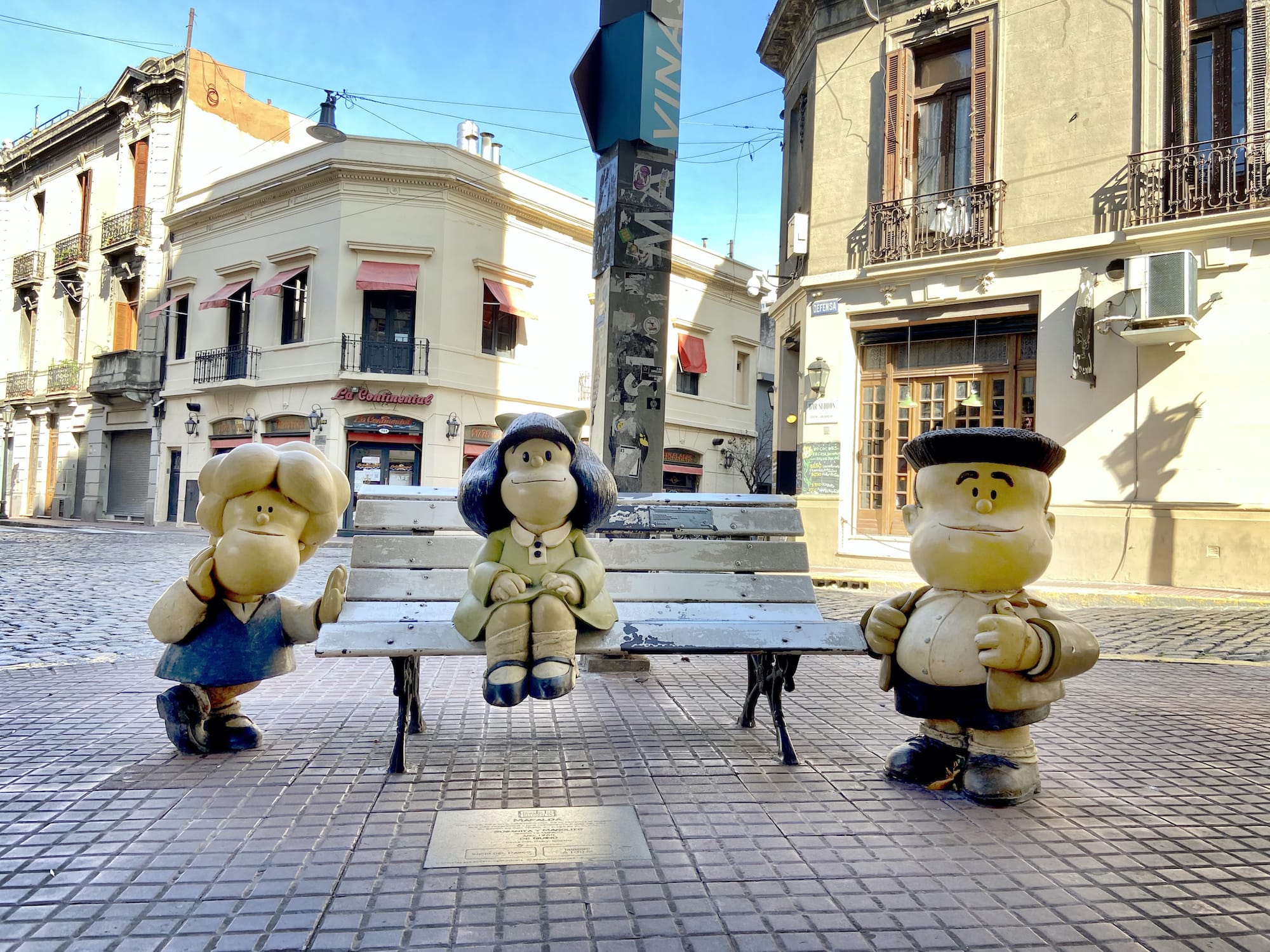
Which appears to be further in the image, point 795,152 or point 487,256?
point 487,256

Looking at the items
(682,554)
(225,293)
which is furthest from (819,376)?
(225,293)

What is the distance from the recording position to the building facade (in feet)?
82.0

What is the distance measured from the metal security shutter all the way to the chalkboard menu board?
20252 mm

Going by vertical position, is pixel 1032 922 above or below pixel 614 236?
below

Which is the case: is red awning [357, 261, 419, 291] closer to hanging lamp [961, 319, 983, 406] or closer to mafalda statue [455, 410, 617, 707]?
hanging lamp [961, 319, 983, 406]

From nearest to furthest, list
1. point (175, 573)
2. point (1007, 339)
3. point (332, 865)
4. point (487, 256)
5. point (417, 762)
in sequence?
point (332, 865) → point (417, 762) → point (175, 573) → point (1007, 339) → point (487, 256)

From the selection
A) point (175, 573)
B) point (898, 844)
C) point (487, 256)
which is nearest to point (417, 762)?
point (898, 844)

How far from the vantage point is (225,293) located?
2195 cm

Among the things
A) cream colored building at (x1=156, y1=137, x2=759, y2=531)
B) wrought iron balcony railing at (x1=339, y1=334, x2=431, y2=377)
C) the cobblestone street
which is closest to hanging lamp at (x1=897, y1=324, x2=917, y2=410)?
the cobblestone street

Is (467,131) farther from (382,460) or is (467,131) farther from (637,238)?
(637,238)

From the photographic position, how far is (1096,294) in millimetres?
11336

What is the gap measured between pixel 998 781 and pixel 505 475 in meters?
1.99

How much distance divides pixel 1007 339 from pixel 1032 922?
11.7 m

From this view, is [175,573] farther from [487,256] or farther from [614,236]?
[487,256]
